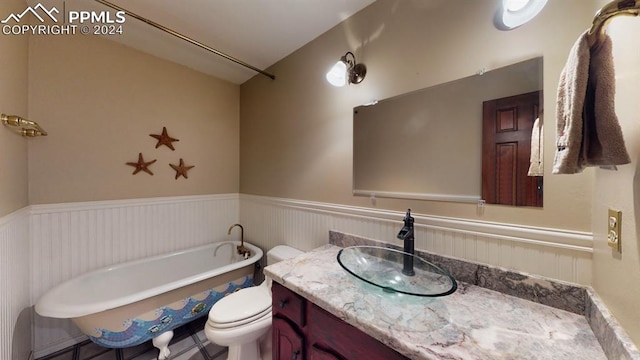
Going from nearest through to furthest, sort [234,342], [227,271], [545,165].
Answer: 1. [545,165]
2. [234,342]
3. [227,271]

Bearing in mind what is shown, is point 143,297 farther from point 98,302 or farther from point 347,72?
point 347,72

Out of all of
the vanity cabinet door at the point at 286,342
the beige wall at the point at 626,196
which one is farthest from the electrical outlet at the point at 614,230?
the vanity cabinet door at the point at 286,342

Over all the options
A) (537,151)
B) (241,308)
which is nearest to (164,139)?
(241,308)

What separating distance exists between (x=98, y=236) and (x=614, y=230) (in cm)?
295

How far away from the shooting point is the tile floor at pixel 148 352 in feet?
5.16

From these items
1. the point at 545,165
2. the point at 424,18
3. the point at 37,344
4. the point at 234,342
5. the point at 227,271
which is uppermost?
the point at 424,18

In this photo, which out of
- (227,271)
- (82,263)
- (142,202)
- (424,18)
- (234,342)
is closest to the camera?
(424,18)

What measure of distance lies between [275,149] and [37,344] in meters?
2.24

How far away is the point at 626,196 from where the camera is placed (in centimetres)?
58

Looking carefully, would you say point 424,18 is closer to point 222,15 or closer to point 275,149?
point 222,15

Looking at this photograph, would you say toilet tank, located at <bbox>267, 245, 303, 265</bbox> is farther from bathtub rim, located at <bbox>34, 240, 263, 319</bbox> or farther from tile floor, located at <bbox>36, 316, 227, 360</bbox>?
tile floor, located at <bbox>36, 316, 227, 360</bbox>

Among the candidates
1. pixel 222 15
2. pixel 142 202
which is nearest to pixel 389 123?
pixel 222 15

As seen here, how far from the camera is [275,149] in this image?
7.02 ft

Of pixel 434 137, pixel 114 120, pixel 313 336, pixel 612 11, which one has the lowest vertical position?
pixel 313 336
